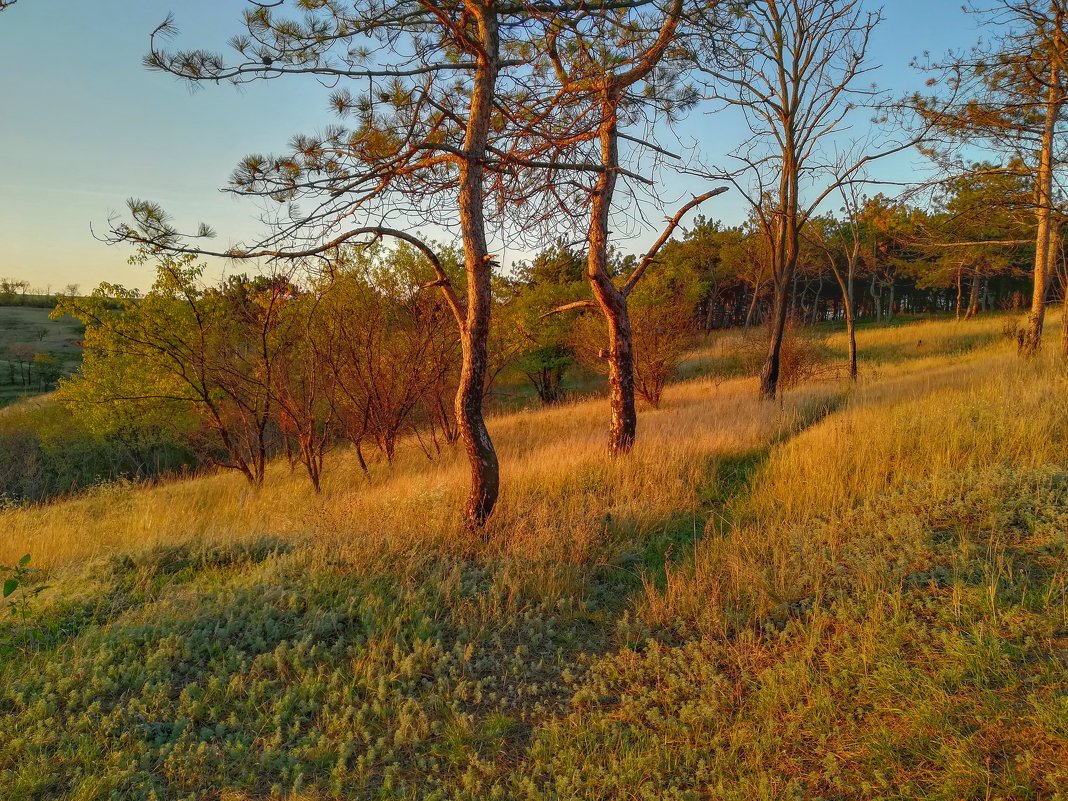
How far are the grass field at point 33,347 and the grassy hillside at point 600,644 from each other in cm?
4453

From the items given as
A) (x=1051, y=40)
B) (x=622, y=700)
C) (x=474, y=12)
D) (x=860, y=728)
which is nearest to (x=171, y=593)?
(x=622, y=700)

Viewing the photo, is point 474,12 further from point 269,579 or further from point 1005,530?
point 1005,530

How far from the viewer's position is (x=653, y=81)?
598 centimetres

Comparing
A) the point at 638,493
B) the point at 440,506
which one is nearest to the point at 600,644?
the point at 638,493

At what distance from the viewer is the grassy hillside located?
7.97 ft

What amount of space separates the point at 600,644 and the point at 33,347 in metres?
68.6

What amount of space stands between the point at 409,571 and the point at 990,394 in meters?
7.75

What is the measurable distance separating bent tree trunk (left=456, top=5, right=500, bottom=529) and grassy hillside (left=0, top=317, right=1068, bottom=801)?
47 cm

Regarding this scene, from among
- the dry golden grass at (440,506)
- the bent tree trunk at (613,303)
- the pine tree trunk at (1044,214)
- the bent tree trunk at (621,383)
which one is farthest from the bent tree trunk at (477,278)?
the pine tree trunk at (1044,214)

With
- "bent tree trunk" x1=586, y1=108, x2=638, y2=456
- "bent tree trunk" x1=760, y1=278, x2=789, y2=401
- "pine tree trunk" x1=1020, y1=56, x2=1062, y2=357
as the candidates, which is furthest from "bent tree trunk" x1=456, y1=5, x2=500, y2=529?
"bent tree trunk" x1=760, y1=278, x2=789, y2=401

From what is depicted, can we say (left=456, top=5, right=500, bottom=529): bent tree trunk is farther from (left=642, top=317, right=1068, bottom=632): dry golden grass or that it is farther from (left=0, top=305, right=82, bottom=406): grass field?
(left=0, top=305, right=82, bottom=406): grass field

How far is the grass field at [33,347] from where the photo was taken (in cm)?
4544

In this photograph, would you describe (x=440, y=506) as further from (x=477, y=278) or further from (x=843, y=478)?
(x=843, y=478)

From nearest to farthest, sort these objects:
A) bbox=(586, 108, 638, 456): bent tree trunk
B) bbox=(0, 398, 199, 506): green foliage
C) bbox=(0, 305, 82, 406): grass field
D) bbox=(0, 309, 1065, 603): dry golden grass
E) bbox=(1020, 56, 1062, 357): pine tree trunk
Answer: bbox=(0, 309, 1065, 603): dry golden grass
bbox=(586, 108, 638, 456): bent tree trunk
bbox=(1020, 56, 1062, 357): pine tree trunk
bbox=(0, 398, 199, 506): green foliage
bbox=(0, 305, 82, 406): grass field
